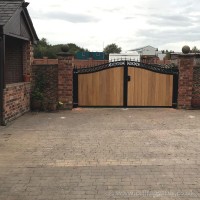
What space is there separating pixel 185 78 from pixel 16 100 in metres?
6.27

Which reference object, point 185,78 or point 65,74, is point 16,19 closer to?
point 65,74

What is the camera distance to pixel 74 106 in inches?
490

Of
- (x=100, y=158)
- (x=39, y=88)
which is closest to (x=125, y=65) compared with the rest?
(x=39, y=88)

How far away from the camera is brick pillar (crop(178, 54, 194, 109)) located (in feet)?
40.4

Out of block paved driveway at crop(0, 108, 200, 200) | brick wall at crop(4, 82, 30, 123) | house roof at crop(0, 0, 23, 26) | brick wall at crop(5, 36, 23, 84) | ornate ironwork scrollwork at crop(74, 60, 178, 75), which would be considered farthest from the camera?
ornate ironwork scrollwork at crop(74, 60, 178, 75)

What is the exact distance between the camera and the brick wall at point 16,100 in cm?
946

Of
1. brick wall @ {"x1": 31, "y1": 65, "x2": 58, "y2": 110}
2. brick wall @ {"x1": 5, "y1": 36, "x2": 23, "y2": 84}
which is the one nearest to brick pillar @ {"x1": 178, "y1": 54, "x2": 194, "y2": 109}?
brick wall @ {"x1": 31, "y1": 65, "x2": 58, "y2": 110}

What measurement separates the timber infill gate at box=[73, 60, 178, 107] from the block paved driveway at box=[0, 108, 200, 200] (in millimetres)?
2255

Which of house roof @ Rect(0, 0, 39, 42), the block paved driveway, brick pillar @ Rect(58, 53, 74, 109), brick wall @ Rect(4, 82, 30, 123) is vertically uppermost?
house roof @ Rect(0, 0, 39, 42)

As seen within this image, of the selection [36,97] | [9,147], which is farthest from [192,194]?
[36,97]

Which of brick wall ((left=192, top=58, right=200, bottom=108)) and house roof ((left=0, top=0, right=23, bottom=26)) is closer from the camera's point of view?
house roof ((left=0, top=0, right=23, bottom=26))

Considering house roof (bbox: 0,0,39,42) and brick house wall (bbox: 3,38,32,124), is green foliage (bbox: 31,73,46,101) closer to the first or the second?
brick house wall (bbox: 3,38,32,124)

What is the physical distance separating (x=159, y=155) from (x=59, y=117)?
16.1 feet

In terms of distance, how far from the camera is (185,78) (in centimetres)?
1235
